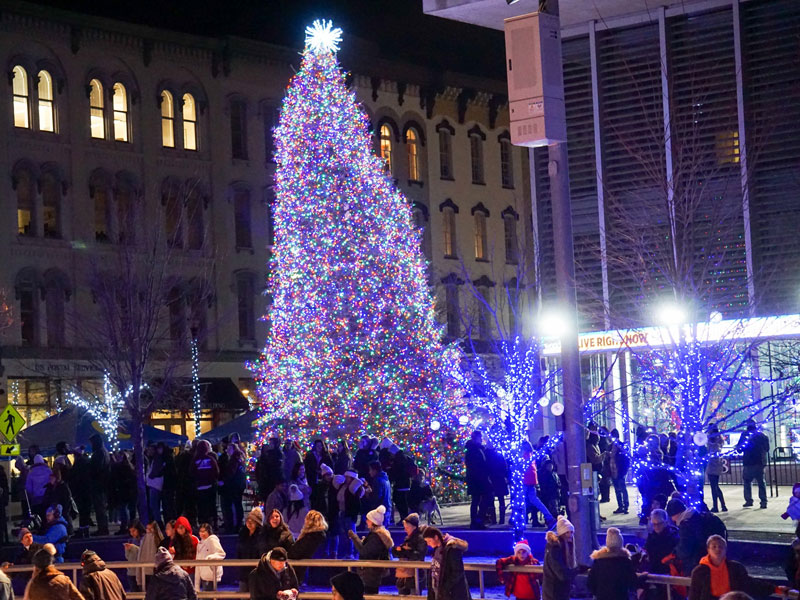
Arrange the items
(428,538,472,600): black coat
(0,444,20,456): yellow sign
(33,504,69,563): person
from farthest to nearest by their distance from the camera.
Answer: (0,444,20,456): yellow sign, (33,504,69,563): person, (428,538,472,600): black coat

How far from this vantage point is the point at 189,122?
4950 centimetres

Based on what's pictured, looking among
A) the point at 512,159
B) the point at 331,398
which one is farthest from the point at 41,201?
the point at 512,159

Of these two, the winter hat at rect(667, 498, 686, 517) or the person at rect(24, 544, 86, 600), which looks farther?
the winter hat at rect(667, 498, 686, 517)

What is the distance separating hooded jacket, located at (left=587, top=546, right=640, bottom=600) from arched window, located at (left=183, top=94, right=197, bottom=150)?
3814 cm

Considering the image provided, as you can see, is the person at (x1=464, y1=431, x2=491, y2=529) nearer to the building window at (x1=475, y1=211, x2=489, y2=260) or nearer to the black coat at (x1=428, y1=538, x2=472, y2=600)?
the black coat at (x1=428, y1=538, x2=472, y2=600)

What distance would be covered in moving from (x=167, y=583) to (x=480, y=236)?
152 feet

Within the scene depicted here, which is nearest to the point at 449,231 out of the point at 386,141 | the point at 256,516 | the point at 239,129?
the point at 386,141

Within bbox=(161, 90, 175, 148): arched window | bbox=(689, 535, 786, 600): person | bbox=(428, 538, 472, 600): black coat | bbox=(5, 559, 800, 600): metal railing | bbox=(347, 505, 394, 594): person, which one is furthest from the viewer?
bbox=(161, 90, 175, 148): arched window

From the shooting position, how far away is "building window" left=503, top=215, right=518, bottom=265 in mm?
59625

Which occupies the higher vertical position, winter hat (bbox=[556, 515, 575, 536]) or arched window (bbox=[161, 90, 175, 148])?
arched window (bbox=[161, 90, 175, 148])

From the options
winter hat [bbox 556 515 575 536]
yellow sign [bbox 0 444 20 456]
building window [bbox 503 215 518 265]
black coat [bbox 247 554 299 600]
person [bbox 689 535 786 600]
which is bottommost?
black coat [bbox 247 554 299 600]

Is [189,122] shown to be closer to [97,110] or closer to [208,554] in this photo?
[97,110]

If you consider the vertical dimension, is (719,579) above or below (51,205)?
below

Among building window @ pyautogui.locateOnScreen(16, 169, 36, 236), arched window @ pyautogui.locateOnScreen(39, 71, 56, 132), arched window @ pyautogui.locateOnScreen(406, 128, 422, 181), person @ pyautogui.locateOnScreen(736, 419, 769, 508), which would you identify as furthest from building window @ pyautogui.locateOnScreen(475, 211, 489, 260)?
person @ pyautogui.locateOnScreen(736, 419, 769, 508)
